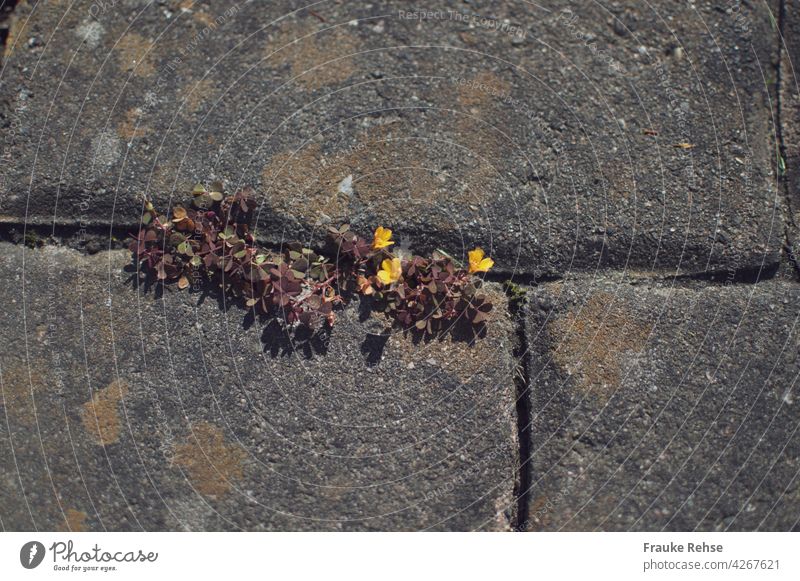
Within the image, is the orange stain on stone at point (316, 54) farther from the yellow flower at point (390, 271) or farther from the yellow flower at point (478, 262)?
the yellow flower at point (478, 262)

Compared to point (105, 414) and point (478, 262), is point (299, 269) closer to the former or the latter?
point (478, 262)

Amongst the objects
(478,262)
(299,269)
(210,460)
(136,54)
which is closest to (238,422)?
(210,460)

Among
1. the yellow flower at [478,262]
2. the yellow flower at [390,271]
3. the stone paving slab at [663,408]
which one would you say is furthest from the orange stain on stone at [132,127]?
the stone paving slab at [663,408]

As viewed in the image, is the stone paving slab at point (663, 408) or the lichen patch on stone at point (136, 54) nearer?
the stone paving slab at point (663, 408)

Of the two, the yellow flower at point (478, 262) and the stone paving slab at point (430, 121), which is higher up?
the stone paving slab at point (430, 121)

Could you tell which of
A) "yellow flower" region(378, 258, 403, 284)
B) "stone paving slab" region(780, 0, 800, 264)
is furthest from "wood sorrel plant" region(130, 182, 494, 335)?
"stone paving slab" region(780, 0, 800, 264)

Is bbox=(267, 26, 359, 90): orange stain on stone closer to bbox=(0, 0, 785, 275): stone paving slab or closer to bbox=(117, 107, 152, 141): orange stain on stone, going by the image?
bbox=(0, 0, 785, 275): stone paving slab
